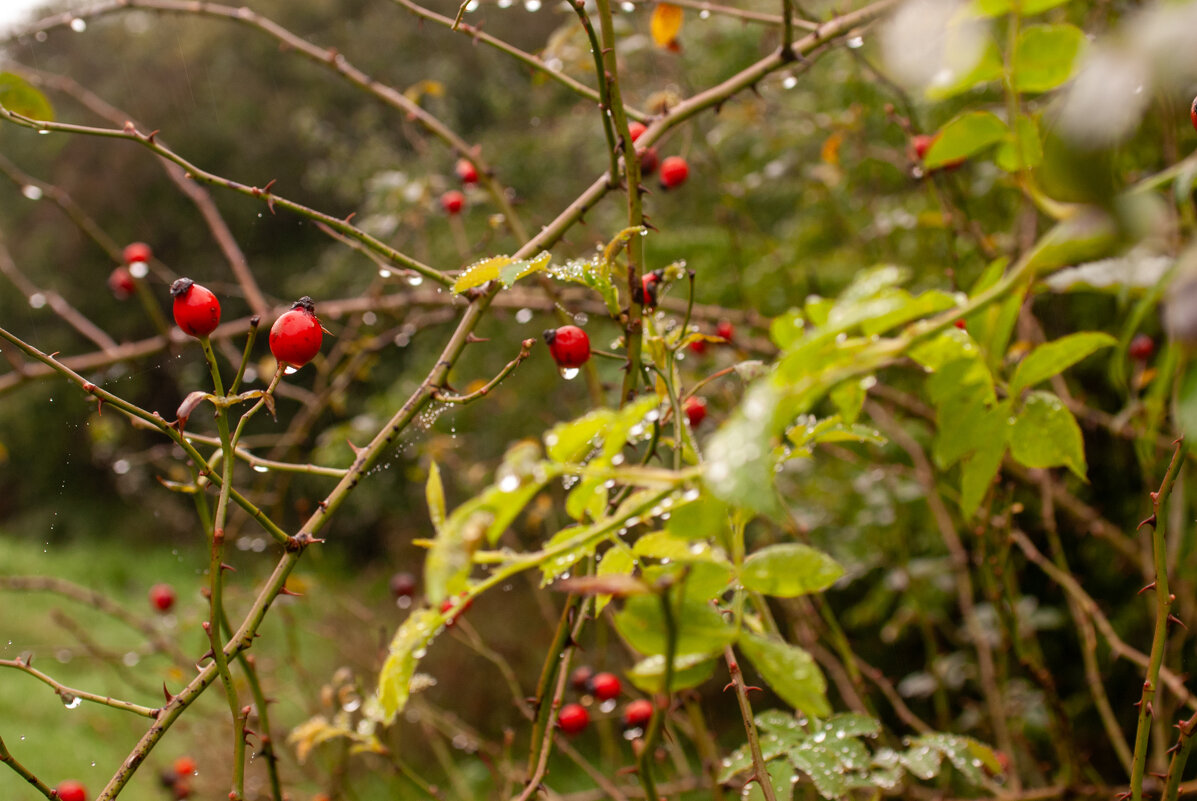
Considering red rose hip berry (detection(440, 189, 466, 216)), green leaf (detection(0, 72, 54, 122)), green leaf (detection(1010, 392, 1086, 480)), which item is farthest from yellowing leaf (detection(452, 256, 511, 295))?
red rose hip berry (detection(440, 189, 466, 216))

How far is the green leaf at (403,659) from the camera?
37 centimetres

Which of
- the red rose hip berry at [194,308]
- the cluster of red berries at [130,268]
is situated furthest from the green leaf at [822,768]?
the cluster of red berries at [130,268]

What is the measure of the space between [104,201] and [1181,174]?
28.5 feet

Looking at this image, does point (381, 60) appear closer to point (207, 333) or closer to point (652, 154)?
point (652, 154)

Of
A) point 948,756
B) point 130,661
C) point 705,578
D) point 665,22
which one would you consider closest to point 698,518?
point 705,578

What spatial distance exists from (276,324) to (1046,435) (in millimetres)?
563

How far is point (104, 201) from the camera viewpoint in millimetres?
7281

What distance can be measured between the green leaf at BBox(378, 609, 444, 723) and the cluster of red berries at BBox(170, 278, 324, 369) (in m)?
0.32

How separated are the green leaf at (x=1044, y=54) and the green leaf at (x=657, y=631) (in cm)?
32

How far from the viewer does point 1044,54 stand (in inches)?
16.0

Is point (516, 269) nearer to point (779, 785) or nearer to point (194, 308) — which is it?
point (194, 308)

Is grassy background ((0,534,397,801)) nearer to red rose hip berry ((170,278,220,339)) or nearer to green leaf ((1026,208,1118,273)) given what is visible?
red rose hip berry ((170,278,220,339))

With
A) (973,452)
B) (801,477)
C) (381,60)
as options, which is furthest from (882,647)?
(381,60)

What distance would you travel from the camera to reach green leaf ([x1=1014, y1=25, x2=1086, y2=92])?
1.33 ft
